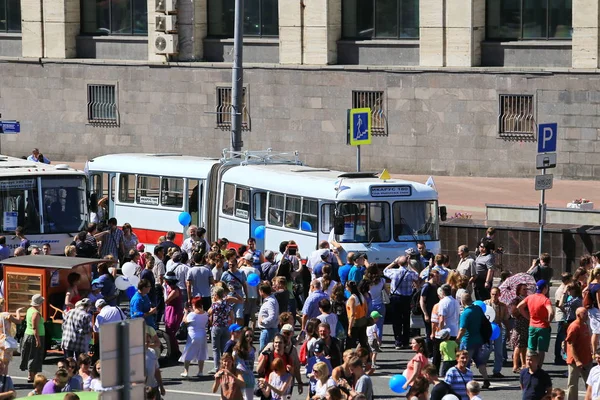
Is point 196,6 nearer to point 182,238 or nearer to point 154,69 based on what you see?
point 154,69

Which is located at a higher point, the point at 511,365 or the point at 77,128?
the point at 77,128

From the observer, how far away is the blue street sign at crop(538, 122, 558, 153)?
2622 cm

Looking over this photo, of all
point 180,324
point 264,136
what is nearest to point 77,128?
point 264,136

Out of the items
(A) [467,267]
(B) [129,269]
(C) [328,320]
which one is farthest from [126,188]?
(C) [328,320]

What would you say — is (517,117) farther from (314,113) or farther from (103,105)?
(103,105)

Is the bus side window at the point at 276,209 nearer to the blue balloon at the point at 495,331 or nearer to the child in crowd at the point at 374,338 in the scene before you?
the child in crowd at the point at 374,338

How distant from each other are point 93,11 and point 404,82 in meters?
12.4

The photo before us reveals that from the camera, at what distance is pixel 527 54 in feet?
125

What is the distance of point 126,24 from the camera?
46094mm

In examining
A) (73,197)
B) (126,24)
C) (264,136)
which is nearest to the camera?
(73,197)

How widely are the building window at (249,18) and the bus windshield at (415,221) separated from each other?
17.5 metres

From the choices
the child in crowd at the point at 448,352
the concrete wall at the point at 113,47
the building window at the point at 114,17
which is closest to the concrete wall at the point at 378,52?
the concrete wall at the point at 113,47

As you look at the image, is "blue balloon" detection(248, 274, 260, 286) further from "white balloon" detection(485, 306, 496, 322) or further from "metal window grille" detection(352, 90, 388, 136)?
"metal window grille" detection(352, 90, 388, 136)

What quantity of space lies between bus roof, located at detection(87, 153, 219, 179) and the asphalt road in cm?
880
